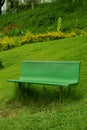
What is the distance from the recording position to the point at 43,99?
381 inches

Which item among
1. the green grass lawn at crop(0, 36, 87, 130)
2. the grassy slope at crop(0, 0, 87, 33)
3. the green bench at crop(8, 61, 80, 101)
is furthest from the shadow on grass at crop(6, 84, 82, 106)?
the grassy slope at crop(0, 0, 87, 33)

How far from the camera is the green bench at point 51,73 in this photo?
950 centimetres

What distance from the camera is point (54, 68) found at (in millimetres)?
10156

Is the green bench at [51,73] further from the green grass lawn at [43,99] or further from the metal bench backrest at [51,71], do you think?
the green grass lawn at [43,99]

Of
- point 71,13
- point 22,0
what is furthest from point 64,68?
point 22,0

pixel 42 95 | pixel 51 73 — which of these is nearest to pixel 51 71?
pixel 51 73

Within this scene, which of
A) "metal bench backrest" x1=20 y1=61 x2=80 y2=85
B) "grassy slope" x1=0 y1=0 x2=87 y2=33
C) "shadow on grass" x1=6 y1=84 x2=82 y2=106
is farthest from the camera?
"grassy slope" x1=0 y1=0 x2=87 y2=33

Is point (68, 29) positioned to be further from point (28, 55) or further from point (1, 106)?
point (1, 106)

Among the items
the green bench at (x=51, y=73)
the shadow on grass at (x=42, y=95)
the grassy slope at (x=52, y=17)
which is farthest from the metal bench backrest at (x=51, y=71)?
the grassy slope at (x=52, y=17)

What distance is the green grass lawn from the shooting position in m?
7.23

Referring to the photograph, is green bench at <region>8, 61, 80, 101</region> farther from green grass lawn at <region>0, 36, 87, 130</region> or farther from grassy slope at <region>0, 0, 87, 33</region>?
grassy slope at <region>0, 0, 87, 33</region>

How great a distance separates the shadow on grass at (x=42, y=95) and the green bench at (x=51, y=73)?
20cm

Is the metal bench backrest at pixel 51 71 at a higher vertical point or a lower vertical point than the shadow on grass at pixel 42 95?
higher

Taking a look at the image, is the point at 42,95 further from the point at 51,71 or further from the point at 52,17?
the point at 52,17
